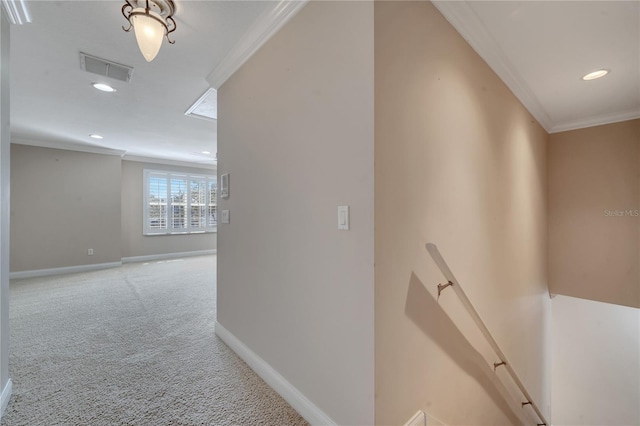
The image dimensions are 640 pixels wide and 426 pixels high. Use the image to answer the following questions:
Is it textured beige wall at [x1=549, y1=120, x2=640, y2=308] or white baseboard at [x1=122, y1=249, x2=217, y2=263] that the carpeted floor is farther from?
textured beige wall at [x1=549, y1=120, x2=640, y2=308]

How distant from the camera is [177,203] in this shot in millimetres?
6961

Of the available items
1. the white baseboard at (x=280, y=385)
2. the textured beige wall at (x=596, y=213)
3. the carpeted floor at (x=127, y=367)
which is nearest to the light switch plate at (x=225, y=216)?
the white baseboard at (x=280, y=385)

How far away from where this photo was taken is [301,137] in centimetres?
161

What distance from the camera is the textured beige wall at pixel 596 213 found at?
3.29m

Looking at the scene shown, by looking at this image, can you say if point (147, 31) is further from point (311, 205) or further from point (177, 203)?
point (177, 203)

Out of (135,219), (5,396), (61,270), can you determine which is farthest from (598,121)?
(61,270)

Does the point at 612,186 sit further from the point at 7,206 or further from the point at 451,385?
the point at 7,206

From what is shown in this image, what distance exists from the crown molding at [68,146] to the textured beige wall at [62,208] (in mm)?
73

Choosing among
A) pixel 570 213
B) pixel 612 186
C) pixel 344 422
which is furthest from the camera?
pixel 570 213

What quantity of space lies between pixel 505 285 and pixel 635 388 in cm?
449

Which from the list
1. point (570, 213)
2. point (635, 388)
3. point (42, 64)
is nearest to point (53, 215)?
point (42, 64)

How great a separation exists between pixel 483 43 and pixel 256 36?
1.67 meters

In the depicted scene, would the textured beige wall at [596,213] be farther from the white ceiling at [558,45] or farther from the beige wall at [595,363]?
the beige wall at [595,363]

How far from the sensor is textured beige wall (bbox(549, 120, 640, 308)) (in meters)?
3.29
